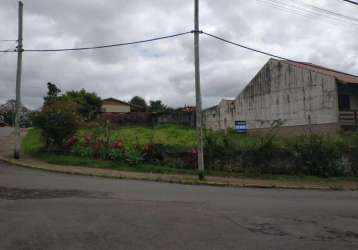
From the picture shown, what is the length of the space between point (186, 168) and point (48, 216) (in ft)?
38.0

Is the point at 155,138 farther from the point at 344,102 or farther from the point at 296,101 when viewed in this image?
the point at 344,102

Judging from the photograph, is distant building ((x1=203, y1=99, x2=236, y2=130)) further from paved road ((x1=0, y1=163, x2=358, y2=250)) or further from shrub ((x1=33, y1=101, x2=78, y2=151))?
paved road ((x1=0, y1=163, x2=358, y2=250))

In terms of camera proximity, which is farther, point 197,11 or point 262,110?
point 262,110

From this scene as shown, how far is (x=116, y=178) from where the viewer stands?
1522 cm

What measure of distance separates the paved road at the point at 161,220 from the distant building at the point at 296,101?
17747 mm

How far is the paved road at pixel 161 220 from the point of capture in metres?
5.99

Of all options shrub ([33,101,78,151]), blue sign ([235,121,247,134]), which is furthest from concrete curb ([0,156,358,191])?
blue sign ([235,121,247,134])

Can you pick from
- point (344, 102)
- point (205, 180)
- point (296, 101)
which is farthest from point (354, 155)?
point (296, 101)

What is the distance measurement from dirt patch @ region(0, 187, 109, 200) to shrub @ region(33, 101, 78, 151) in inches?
358

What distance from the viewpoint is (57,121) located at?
1952cm

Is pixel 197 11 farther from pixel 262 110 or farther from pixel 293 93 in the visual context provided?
pixel 262 110

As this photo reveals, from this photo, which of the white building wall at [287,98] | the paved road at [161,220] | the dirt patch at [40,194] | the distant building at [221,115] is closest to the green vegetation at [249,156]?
the paved road at [161,220]

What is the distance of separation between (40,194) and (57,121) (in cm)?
1013

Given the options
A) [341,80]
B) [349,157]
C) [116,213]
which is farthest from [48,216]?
[341,80]
